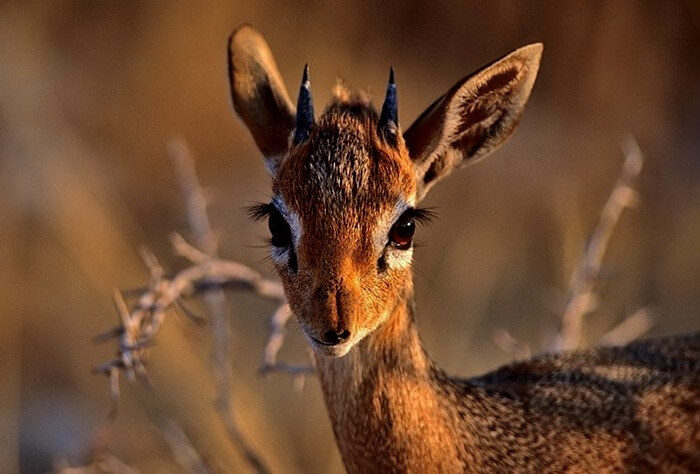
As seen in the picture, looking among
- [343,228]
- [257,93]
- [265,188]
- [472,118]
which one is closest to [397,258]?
[343,228]

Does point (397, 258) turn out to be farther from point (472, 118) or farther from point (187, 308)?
point (187, 308)

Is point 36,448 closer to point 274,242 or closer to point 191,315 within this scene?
point 191,315

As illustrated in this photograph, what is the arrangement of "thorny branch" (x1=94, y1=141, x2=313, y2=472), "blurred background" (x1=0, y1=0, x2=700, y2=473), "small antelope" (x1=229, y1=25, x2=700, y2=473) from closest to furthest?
1. "small antelope" (x1=229, y1=25, x2=700, y2=473)
2. "thorny branch" (x1=94, y1=141, x2=313, y2=472)
3. "blurred background" (x1=0, y1=0, x2=700, y2=473)

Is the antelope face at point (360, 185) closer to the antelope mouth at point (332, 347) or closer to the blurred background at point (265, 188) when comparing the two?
the antelope mouth at point (332, 347)

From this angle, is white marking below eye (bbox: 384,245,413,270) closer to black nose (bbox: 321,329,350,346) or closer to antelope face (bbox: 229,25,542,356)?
antelope face (bbox: 229,25,542,356)

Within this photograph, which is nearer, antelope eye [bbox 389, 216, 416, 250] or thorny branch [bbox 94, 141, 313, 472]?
antelope eye [bbox 389, 216, 416, 250]

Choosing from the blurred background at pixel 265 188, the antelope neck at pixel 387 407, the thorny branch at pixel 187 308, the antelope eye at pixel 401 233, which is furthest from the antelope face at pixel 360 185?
the blurred background at pixel 265 188

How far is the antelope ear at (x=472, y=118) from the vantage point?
11.2 feet

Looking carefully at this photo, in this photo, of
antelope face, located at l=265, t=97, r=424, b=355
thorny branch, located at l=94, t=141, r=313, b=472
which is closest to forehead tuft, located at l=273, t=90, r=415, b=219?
antelope face, located at l=265, t=97, r=424, b=355

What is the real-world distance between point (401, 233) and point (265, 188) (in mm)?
5192

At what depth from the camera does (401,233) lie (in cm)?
317

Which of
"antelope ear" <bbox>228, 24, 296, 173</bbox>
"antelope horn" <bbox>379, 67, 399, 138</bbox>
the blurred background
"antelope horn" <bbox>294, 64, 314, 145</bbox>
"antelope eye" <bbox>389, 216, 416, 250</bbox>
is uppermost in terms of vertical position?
the blurred background

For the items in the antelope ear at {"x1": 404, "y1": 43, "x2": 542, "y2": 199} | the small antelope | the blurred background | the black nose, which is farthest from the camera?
the blurred background

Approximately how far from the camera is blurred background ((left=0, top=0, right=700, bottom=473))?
6.94m
